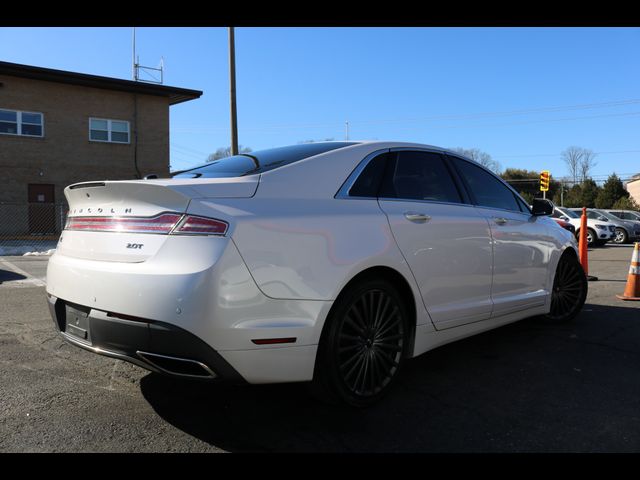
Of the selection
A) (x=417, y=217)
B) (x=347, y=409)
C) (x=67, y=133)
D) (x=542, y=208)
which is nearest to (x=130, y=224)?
(x=347, y=409)

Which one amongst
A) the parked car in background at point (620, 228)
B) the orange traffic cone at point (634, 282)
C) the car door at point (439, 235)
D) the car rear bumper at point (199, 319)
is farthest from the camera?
the parked car in background at point (620, 228)


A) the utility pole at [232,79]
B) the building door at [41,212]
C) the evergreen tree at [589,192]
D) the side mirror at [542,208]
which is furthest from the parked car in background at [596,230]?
the evergreen tree at [589,192]

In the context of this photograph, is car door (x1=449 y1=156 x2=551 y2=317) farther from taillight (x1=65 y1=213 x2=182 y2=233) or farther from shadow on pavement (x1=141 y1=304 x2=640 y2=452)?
taillight (x1=65 y1=213 x2=182 y2=233)

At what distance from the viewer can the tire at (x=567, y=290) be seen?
525cm

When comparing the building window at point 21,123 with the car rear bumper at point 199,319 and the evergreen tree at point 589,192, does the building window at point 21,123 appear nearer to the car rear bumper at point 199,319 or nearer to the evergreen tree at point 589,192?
the car rear bumper at point 199,319

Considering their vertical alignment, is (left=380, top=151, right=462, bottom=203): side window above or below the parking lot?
above

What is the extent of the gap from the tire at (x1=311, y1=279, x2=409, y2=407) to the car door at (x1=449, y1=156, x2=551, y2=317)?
4.15 feet

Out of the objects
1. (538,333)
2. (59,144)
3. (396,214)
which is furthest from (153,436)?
(59,144)

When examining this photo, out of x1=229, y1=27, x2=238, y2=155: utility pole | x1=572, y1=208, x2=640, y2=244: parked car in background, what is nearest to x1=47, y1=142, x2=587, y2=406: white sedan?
x1=229, y1=27, x2=238, y2=155: utility pole

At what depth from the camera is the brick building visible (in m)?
20.2

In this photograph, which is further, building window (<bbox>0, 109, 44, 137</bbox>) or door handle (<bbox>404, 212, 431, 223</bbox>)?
building window (<bbox>0, 109, 44, 137</bbox>)

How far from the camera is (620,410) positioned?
3135mm

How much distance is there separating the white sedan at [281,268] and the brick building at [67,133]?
19.6 meters
